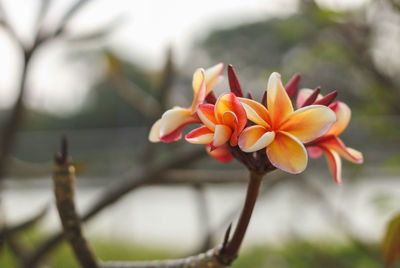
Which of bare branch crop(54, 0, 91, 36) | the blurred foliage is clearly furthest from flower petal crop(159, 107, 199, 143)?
bare branch crop(54, 0, 91, 36)

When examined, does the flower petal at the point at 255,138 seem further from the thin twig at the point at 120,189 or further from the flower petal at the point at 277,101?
the thin twig at the point at 120,189

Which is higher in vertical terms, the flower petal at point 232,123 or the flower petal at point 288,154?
the flower petal at point 232,123

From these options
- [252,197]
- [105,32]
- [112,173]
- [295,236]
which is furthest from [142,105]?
[112,173]

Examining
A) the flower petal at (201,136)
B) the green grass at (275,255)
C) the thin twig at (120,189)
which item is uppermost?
the flower petal at (201,136)

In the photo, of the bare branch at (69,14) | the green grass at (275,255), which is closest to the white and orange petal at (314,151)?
the bare branch at (69,14)

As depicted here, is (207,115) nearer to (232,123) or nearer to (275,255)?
(232,123)

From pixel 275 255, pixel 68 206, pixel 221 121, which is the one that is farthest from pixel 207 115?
pixel 275 255

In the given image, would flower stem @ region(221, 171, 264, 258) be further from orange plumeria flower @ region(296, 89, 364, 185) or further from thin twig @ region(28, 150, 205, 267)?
thin twig @ region(28, 150, 205, 267)

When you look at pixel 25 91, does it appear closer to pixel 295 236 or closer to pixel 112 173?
pixel 295 236
